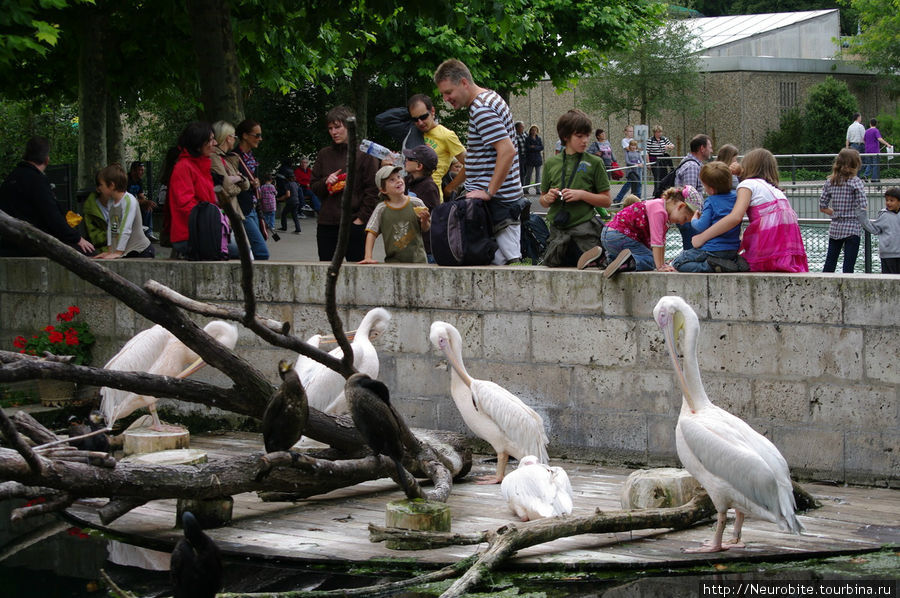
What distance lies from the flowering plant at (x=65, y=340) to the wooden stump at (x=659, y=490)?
250 inches

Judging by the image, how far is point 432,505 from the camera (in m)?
7.40

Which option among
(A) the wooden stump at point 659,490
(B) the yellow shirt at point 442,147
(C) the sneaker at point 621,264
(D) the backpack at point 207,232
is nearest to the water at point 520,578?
(A) the wooden stump at point 659,490

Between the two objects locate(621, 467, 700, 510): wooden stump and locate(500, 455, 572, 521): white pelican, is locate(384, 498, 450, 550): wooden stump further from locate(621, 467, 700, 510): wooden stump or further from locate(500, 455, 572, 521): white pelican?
locate(621, 467, 700, 510): wooden stump

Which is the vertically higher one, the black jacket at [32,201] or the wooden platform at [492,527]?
the black jacket at [32,201]

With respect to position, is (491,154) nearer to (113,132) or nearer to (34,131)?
(113,132)

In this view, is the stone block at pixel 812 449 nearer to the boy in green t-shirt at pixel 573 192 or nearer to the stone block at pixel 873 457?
the stone block at pixel 873 457

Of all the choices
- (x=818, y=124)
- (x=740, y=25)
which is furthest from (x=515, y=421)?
(x=740, y=25)

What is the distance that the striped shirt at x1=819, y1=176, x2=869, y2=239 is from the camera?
1333 cm

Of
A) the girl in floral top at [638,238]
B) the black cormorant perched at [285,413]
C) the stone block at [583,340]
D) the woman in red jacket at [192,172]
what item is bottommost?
the black cormorant perched at [285,413]

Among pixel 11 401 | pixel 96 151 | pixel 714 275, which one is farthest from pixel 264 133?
pixel 714 275

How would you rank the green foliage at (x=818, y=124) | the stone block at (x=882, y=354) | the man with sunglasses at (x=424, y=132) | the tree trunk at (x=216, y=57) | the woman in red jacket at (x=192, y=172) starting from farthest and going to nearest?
the green foliage at (x=818, y=124) < the tree trunk at (x=216, y=57) < the woman in red jacket at (x=192, y=172) < the man with sunglasses at (x=424, y=132) < the stone block at (x=882, y=354)

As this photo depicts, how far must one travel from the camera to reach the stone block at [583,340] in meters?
9.30

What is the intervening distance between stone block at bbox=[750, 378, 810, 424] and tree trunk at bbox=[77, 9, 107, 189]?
12044 mm

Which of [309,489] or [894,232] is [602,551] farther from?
[894,232]
